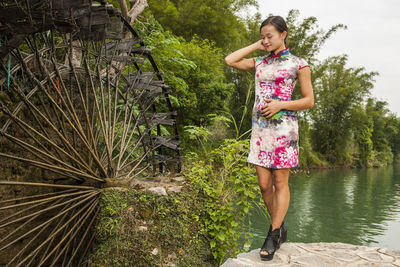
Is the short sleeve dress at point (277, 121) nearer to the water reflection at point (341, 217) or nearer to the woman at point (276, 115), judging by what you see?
the woman at point (276, 115)

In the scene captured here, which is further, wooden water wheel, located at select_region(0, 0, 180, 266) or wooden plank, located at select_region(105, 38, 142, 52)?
wooden plank, located at select_region(105, 38, 142, 52)

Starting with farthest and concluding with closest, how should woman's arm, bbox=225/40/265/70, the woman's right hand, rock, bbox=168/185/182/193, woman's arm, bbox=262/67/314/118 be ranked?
rock, bbox=168/185/182/193 < woman's arm, bbox=225/40/265/70 < the woman's right hand < woman's arm, bbox=262/67/314/118

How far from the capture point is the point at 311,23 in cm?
2030

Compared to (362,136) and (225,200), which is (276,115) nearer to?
(225,200)

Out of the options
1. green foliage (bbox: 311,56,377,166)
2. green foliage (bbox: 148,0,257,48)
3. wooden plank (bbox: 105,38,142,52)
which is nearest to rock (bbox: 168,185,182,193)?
wooden plank (bbox: 105,38,142,52)

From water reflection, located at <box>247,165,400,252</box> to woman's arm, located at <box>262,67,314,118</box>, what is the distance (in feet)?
14.9

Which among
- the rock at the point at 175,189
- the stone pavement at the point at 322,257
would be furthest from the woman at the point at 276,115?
the rock at the point at 175,189

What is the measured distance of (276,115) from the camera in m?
2.38

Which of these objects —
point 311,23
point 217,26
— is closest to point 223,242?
Answer: point 217,26

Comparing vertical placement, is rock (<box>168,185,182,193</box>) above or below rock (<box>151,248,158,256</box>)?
above

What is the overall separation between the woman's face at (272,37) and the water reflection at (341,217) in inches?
189

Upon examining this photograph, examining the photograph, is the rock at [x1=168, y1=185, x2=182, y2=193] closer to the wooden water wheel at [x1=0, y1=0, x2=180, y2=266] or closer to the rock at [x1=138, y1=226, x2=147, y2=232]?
the rock at [x1=138, y1=226, x2=147, y2=232]

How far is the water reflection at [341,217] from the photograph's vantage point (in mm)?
7242

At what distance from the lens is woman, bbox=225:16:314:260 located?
2.36 m
